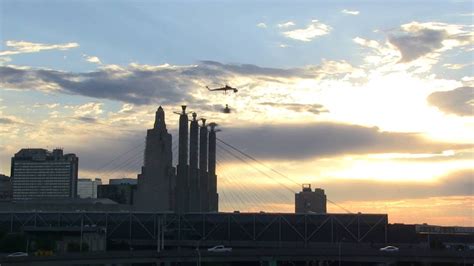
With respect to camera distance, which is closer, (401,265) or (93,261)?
(93,261)

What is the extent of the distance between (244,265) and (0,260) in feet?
253

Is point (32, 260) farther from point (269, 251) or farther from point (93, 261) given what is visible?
point (269, 251)

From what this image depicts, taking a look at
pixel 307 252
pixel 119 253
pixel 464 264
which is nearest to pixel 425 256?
pixel 464 264

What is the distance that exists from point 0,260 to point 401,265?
85908 millimetres

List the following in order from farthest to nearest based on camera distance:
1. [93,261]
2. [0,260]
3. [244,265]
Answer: [244,265]
[93,261]
[0,260]

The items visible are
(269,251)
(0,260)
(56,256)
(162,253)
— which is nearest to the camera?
(0,260)

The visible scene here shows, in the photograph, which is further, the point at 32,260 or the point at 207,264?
the point at 207,264

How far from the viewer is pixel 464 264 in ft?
495

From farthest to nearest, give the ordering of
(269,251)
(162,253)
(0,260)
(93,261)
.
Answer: (269,251) < (162,253) < (93,261) < (0,260)

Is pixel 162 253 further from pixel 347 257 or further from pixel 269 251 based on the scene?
pixel 347 257

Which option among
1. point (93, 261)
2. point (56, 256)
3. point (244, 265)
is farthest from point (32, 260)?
point (244, 265)

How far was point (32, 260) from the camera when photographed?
114m

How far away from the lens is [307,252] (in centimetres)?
15138

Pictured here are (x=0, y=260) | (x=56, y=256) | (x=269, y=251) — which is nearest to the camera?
(x=0, y=260)
